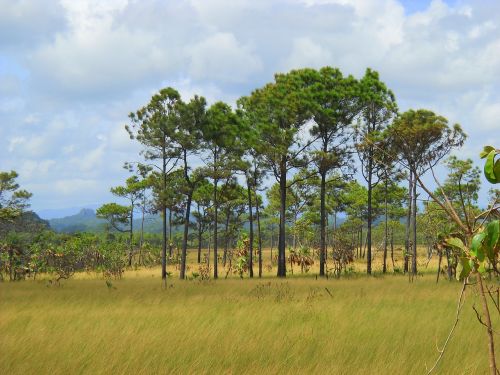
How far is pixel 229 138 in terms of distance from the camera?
3231 cm

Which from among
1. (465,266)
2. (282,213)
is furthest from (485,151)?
(282,213)

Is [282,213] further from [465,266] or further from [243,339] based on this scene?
[465,266]

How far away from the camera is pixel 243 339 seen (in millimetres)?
8328

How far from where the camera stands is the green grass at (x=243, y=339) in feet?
21.6

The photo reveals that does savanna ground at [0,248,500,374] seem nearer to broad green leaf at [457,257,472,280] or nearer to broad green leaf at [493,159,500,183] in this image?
broad green leaf at [457,257,472,280]

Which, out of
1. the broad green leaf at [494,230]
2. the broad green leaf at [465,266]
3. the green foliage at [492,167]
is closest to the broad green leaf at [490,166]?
the green foliage at [492,167]

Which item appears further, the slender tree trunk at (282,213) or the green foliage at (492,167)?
the slender tree trunk at (282,213)

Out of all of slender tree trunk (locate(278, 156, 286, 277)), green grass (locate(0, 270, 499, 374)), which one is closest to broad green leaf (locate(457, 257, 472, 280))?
green grass (locate(0, 270, 499, 374))

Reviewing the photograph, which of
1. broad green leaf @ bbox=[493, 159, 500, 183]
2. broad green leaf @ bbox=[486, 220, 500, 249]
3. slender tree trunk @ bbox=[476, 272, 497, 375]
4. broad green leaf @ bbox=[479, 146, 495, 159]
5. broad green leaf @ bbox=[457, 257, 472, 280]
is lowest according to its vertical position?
slender tree trunk @ bbox=[476, 272, 497, 375]

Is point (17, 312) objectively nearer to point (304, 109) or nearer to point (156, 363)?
point (156, 363)

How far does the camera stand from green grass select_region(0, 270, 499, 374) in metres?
6.59

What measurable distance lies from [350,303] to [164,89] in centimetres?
2062

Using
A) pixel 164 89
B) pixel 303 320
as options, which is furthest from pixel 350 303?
pixel 164 89

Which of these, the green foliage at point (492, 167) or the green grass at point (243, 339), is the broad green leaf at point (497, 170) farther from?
the green grass at point (243, 339)
